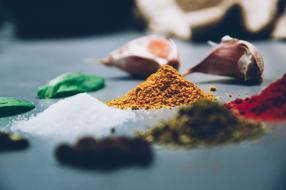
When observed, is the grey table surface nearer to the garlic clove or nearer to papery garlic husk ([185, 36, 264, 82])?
papery garlic husk ([185, 36, 264, 82])

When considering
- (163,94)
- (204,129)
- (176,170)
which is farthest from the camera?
(163,94)

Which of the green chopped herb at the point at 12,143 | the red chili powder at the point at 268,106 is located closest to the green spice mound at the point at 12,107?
the green chopped herb at the point at 12,143

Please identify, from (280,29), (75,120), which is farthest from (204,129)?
(280,29)

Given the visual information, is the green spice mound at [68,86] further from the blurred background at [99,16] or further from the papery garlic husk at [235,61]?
the blurred background at [99,16]

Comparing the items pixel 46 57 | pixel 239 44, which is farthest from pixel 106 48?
pixel 239 44

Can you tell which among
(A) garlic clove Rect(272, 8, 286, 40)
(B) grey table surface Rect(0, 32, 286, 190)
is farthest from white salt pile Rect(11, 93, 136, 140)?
(A) garlic clove Rect(272, 8, 286, 40)

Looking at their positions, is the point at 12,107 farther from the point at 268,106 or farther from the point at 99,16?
A: the point at 99,16

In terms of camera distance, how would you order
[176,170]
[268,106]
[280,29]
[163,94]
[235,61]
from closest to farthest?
[176,170]
[268,106]
[163,94]
[235,61]
[280,29]
